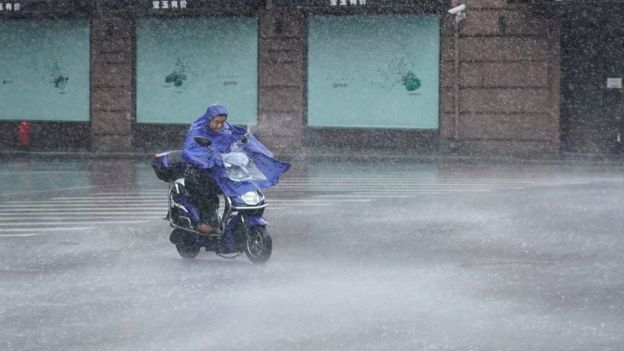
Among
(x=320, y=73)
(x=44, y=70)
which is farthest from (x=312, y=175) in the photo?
(x=44, y=70)

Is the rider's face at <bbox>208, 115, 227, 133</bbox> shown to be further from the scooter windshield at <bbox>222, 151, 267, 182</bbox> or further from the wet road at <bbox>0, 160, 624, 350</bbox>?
the wet road at <bbox>0, 160, 624, 350</bbox>

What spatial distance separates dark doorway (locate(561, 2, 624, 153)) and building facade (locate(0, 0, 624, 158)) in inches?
1.5

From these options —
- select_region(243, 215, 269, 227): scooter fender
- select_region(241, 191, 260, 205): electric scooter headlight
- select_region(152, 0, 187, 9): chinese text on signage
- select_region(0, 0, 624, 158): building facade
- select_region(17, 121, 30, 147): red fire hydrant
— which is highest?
select_region(152, 0, 187, 9): chinese text on signage

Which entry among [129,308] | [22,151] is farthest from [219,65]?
[129,308]

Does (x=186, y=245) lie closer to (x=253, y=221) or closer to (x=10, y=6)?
(x=253, y=221)

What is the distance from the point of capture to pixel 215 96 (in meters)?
35.8

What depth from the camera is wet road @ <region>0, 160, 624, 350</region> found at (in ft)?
27.0

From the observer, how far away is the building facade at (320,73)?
3291cm

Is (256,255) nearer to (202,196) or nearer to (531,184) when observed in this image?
(202,196)

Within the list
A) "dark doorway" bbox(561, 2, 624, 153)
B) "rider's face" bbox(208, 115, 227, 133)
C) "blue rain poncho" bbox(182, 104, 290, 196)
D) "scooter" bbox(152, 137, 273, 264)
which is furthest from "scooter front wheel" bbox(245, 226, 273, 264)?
"dark doorway" bbox(561, 2, 624, 153)

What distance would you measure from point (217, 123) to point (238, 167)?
55 cm

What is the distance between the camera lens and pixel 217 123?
12586 millimetres

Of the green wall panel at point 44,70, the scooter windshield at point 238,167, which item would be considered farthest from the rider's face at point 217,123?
the green wall panel at point 44,70

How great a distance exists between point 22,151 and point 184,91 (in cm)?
479
